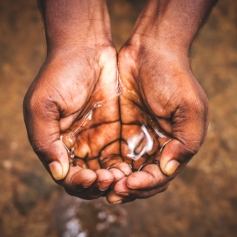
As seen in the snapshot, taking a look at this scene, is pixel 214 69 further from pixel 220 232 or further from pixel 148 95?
pixel 148 95

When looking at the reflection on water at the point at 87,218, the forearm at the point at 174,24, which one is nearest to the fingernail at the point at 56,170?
the forearm at the point at 174,24

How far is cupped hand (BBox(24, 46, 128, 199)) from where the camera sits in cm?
124

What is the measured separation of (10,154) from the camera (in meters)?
2.50

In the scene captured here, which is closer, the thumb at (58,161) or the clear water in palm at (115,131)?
the thumb at (58,161)

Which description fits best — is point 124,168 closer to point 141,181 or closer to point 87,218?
point 141,181

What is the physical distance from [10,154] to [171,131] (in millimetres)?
1575

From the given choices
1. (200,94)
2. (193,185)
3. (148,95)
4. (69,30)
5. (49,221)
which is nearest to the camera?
(200,94)

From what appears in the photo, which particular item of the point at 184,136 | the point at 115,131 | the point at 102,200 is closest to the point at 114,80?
the point at 115,131

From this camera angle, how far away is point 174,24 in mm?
1617

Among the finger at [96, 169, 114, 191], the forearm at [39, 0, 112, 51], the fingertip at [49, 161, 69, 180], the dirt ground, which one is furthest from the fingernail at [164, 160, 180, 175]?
the dirt ground

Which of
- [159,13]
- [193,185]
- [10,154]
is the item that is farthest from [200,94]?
[10,154]

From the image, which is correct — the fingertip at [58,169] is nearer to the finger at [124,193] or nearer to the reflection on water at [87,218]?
the finger at [124,193]

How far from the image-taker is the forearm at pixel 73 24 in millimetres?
1578

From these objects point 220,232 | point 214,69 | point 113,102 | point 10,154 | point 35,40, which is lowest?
point 220,232
